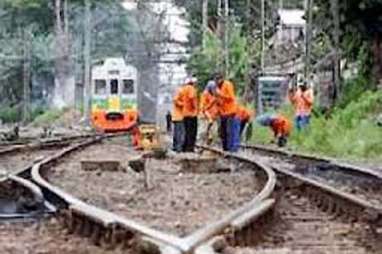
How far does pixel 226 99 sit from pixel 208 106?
128 centimetres

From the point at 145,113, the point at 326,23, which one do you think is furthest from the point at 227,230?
the point at 145,113

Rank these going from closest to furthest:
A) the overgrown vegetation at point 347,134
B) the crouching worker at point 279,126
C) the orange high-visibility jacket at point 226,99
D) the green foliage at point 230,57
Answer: the orange high-visibility jacket at point 226,99
the overgrown vegetation at point 347,134
the crouching worker at point 279,126
the green foliage at point 230,57

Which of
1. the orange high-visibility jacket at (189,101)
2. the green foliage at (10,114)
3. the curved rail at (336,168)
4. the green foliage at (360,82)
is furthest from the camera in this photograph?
the green foliage at (10,114)

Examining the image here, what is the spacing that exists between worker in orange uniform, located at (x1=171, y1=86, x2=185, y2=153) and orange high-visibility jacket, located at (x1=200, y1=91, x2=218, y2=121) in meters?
0.54

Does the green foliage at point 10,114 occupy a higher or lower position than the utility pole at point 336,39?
lower

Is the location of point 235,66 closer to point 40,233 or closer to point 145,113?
point 145,113

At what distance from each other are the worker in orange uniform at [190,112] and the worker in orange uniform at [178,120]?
0.30 ft

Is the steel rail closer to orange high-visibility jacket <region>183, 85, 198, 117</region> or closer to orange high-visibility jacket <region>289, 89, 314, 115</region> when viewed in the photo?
orange high-visibility jacket <region>183, 85, 198, 117</region>

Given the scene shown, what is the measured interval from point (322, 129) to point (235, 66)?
27352mm

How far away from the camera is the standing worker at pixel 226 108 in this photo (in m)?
19.0

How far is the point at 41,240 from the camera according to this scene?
7.39 meters

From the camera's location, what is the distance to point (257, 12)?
5859 centimetres

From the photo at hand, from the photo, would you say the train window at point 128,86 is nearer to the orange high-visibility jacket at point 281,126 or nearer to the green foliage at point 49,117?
the orange high-visibility jacket at point 281,126

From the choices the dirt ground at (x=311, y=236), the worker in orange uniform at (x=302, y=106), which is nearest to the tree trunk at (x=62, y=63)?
the worker in orange uniform at (x=302, y=106)
